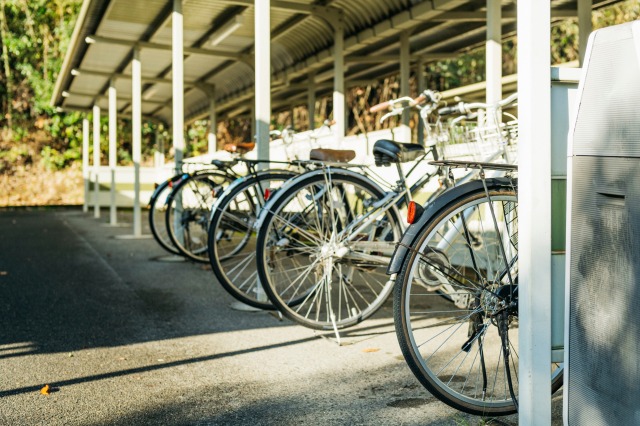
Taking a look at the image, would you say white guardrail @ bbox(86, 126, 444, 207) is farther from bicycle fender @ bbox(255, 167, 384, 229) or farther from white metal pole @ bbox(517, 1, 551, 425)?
white metal pole @ bbox(517, 1, 551, 425)

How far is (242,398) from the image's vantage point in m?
3.54

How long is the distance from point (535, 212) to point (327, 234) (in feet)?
7.15

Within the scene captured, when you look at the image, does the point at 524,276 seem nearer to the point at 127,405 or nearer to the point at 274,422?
the point at 274,422

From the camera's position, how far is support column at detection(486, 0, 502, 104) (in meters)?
6.94

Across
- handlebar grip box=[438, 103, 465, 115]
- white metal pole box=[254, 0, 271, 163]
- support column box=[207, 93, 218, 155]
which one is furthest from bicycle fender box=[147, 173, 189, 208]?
support column box=[207, 93, 218, 155]

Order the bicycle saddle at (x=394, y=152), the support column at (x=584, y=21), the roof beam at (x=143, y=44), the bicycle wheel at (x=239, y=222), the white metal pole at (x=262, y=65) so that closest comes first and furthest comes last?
1. the bicycle saddle at (x=394, y=152)
2. the bicycle wheel at (x=239, y=222)
3. the white metal pole at (x=262, y=65)
4. the support column at (x=584, y=21)
5. the roof beam at (x=143, y=44)

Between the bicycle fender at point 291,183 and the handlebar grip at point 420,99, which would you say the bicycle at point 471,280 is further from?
the bicycle fender at point 291,183

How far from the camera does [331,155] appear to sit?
4.77m

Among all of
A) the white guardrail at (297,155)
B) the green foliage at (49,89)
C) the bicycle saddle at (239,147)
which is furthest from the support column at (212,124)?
the bicycle saddle at (239,147)

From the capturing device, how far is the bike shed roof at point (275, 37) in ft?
32.3

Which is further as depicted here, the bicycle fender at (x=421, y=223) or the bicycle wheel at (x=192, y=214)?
the bicycle wheel at (x=192, y=214)

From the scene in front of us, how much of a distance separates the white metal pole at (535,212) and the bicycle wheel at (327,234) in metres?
1.95

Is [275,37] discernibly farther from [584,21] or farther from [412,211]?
[412,211]

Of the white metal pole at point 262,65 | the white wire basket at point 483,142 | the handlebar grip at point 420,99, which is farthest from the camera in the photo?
the white metal pole at point 262,65
